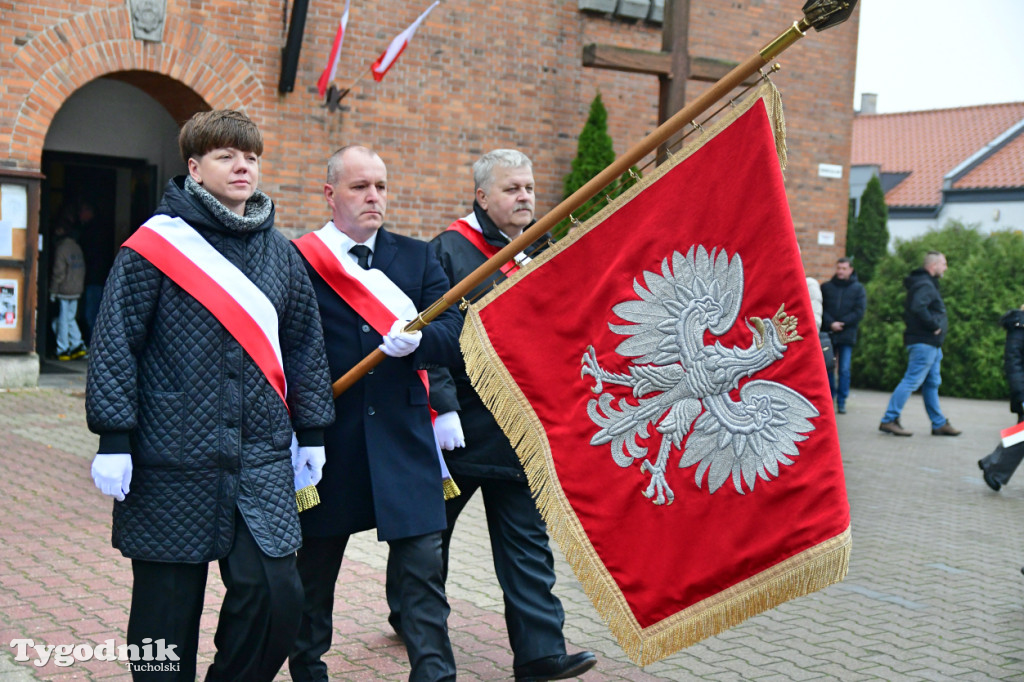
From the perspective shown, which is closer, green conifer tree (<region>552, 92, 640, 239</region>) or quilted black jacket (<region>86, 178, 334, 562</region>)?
quilted black jacket (<region>86, 178, 334, 562</region>)

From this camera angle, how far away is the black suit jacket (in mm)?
3684

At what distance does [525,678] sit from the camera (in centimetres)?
411

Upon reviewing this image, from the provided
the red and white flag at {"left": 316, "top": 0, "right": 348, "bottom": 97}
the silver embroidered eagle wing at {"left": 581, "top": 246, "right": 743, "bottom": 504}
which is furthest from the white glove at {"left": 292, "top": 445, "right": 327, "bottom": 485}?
the red and white flag at {"left": 316, "top": 0, "right": 348, "bottom": 97}

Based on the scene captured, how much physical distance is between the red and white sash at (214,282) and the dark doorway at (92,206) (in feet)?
39.5

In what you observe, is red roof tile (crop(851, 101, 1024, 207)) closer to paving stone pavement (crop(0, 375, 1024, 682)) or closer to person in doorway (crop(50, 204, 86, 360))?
person in doorway (crop(50, 204, 86, 360))

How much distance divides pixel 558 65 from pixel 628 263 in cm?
1079

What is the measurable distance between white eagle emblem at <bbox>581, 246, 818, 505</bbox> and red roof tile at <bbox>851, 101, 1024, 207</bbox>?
33901mm

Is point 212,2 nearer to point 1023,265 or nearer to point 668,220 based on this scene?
point 668,220

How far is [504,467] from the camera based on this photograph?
419cm

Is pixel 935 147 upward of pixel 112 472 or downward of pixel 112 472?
upward

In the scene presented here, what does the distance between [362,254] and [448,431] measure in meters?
0.71

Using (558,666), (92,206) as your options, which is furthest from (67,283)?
(558,666)

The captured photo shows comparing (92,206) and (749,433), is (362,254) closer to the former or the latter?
(749,433)

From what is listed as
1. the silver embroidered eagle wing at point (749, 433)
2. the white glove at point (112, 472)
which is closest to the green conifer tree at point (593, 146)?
the silver embroidered eagle wing at point (749, 433)
